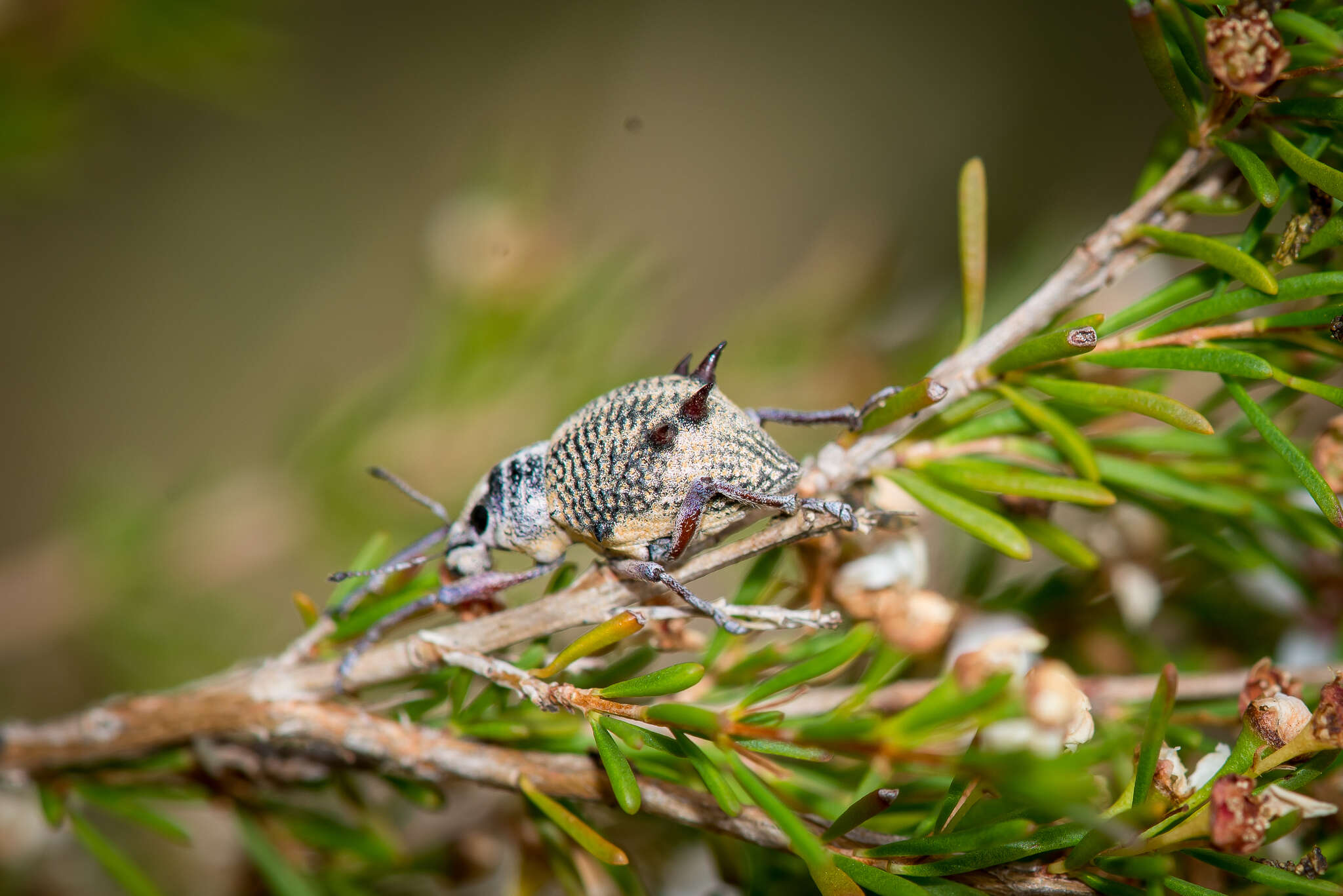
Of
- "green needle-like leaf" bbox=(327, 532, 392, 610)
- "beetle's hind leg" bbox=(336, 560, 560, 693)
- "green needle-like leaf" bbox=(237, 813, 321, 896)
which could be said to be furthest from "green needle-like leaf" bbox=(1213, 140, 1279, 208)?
"green needle-like leaf" bbox=(237, 813, 321, 896)

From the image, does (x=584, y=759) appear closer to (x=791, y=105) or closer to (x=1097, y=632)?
(x=1097, y=632)

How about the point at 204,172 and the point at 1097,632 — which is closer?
the point at 1097,632

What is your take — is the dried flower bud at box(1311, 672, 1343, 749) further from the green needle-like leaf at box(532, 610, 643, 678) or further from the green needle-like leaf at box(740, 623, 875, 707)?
the green needle-like leaf at box(532, 610, 643, 678)

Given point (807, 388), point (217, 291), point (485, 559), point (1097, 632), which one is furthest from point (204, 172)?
point (1097, 632)

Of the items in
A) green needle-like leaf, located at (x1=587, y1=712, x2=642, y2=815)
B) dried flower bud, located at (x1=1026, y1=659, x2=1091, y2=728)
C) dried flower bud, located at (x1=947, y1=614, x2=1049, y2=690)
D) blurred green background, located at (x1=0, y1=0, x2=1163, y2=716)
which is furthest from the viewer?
blurred green background, located at (x1=0, y1=0, x2=1163, y2=716)

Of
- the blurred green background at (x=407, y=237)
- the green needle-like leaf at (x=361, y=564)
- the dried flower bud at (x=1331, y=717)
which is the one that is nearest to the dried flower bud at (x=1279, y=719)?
the dried flower bud at (x=1331, y=717)
